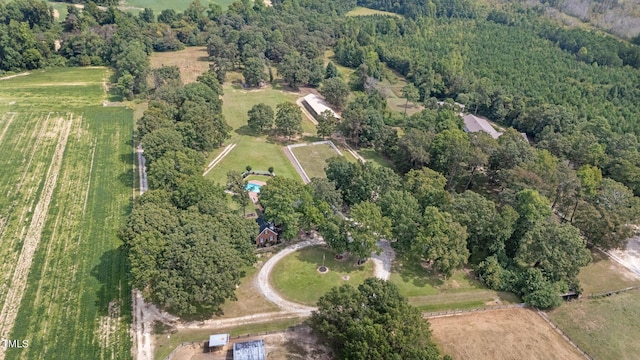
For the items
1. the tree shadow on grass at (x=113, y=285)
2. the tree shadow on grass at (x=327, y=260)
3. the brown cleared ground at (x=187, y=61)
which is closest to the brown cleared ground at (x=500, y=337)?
the tree shadow on grass at (x=327, y=260)

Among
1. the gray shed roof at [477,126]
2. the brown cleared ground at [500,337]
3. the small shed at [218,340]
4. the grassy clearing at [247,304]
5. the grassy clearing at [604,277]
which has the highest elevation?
the gray shed roof at [477,126]

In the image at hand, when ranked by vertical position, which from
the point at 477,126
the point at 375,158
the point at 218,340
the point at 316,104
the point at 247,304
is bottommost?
the point at 247,304

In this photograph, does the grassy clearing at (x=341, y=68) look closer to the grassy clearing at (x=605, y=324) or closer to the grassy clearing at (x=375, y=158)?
the grassy clearing at (x=375, y=158)

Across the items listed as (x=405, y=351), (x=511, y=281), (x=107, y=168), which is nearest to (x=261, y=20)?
(x=107, y=168)

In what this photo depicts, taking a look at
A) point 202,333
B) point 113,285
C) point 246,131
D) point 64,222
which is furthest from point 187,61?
point 202,333

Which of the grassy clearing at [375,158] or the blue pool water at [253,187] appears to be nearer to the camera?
the blue pool water at [253,187]

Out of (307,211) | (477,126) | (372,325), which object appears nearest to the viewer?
(372,325)

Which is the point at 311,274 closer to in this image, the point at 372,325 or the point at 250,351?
the point at 250,351
